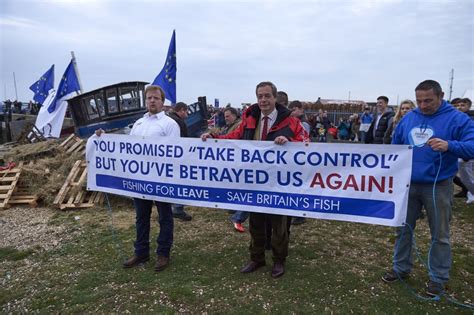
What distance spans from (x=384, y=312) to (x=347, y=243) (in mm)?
1690

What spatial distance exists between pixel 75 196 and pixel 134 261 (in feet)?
12.6

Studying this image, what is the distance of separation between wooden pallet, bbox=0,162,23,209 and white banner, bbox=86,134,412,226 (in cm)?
408

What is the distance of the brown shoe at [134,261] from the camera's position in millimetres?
4045

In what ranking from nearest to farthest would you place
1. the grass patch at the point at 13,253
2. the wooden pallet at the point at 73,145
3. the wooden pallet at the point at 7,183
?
the grass patch at the point at 13,253
the wooden pallet at the point at 7,183
the wooden pallet at the point at 73,145

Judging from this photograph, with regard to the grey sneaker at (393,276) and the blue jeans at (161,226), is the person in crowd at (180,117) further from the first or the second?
the grey sneaker at (393,276)

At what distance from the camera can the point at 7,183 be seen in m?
7.70

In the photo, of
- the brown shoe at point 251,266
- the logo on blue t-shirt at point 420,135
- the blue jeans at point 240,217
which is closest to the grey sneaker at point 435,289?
the logo on blue t-shirt at point 420,135

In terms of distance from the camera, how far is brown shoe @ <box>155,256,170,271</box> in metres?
3.94

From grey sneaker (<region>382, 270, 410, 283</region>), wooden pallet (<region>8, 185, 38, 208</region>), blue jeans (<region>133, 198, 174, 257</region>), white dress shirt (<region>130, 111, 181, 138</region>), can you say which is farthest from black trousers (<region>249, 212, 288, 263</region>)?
wooden pallet (<region>8, 185, 38, 208</region>)

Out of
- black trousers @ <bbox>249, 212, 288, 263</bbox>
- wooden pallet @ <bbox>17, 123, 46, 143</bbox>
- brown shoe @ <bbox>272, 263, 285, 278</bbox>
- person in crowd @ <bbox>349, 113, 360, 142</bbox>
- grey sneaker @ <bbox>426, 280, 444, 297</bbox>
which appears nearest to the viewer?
grey sneaker @ <bbox>426, 280, 444, 297</bbox>

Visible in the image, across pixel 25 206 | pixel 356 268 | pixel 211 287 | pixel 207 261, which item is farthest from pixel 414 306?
pixel 25 206

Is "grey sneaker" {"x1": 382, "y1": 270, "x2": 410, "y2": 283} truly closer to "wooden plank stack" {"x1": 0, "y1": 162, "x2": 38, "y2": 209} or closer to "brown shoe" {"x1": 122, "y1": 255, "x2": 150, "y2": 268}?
"brown shoe" {"x1": 122, "y1": 255, "x2": 150, "y2": 268}

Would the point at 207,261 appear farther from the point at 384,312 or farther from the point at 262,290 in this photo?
the point at 384,312

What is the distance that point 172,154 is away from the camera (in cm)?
390
